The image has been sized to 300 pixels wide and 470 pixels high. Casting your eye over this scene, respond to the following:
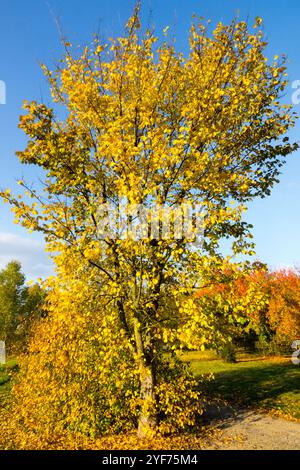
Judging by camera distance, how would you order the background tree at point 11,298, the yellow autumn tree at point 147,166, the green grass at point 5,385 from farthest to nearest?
the background tree at point 11,298 → the green grass at point 5,385 → the yellow autumn tree at point 147,166

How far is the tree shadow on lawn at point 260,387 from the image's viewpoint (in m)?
14.5

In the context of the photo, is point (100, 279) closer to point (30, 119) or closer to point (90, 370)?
point (90, 370)

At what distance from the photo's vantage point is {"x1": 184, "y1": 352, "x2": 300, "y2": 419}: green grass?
14.2 meters

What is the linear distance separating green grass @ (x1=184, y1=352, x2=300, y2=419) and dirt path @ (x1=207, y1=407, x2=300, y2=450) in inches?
45.2

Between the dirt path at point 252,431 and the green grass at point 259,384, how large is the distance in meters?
1.15

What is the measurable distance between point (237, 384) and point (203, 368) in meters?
7.48

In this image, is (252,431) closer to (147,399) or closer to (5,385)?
(147,399)

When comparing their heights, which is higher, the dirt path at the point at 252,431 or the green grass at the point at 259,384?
the dirt path at the point at 252,431

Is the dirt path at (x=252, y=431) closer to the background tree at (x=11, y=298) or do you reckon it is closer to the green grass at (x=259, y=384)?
the green grass at (x=259, y=384)

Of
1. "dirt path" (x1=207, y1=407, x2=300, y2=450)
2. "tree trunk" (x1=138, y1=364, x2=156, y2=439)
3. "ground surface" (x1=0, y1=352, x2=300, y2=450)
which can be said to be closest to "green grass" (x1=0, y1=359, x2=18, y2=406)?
"ground surface" (x1=0, y1=352, x2=300, y2=450)

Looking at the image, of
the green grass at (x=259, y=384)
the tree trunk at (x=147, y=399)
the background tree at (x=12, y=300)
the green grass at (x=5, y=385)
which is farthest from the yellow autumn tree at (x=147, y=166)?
the background tree at (x=12, y=300)

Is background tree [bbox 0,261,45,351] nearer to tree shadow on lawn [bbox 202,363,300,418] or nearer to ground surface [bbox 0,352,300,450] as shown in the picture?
ground surface [bbox 0,352,300,450]

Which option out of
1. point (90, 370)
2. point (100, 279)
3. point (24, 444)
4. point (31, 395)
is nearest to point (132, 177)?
point (100, 279)

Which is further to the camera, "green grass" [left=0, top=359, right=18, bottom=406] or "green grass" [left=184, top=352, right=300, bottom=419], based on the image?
"green grass" [left=0, top=359, right=18, bottom=406]
